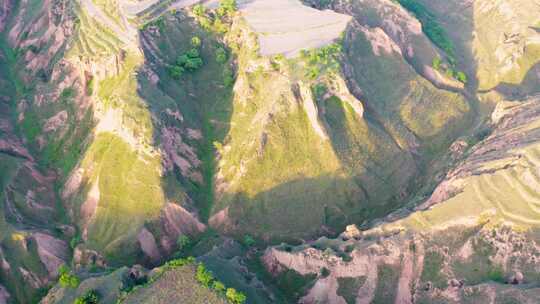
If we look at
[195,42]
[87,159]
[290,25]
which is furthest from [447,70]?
[87,159]

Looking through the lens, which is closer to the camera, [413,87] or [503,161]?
[503,161]

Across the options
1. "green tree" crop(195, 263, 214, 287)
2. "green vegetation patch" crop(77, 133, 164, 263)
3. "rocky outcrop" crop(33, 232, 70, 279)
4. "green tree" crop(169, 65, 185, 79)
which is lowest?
"rocky outcrop" crop(33, 232, 70, 279)

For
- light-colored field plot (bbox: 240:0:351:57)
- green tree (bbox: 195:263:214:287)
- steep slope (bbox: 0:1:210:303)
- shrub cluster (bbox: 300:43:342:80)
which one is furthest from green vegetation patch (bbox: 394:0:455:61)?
green tree (bbox: 195:263:214:287)

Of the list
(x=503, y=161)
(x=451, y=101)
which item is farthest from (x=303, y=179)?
(x=451, y=101)

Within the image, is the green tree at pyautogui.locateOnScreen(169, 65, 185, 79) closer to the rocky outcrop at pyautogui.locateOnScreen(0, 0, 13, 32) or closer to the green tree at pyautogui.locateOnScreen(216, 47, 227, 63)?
the green tree at pyautogui.locateOnScreen(216, 47, 227, 63)

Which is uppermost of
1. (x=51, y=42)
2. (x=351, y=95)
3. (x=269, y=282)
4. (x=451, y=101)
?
(x=51, y=42)

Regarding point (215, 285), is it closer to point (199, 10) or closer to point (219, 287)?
point (219, 287)

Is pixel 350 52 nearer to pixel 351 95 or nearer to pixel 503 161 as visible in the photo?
pixel 351 95
